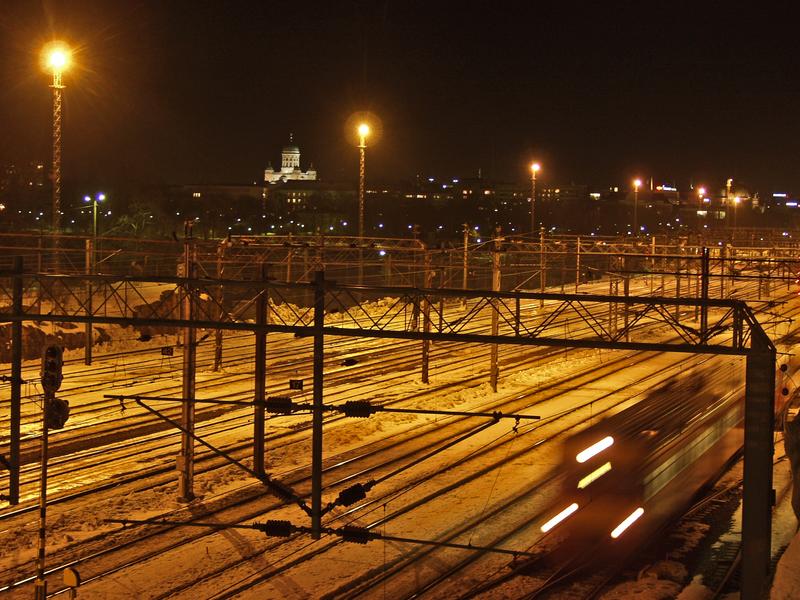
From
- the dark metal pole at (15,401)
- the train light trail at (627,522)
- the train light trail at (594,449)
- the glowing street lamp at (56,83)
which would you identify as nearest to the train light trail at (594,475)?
the train light trail at (594,449)

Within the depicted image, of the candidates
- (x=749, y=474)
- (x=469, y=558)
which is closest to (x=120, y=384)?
(x=469, y=558)

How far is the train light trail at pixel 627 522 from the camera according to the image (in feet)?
33.9

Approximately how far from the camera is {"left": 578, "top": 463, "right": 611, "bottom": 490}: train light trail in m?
12.1

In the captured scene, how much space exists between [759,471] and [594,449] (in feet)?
18.7

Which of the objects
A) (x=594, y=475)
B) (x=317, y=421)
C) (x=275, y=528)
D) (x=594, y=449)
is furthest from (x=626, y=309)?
(x=275, y=528)

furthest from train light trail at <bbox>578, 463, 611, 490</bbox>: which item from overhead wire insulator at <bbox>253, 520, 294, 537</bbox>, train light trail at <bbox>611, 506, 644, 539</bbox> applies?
overhead wire insulator at <bbox>253, 520, 294, 537</bbox>

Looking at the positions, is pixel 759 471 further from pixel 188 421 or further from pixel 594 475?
pixel 188 421

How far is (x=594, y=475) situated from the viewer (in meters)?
12.4

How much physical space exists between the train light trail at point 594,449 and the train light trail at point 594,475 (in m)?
0.61

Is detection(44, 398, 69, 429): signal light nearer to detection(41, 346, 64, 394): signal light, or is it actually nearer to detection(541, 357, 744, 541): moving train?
detection(41, 346, 64, 394): signal light

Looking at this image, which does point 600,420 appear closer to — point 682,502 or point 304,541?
point 682,502

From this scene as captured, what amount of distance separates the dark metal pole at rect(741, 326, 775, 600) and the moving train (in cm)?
258

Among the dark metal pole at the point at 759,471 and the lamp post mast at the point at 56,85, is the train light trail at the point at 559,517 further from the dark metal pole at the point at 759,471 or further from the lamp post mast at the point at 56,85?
the lamp post mast at the point at 56,85

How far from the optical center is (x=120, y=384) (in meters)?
18.6
